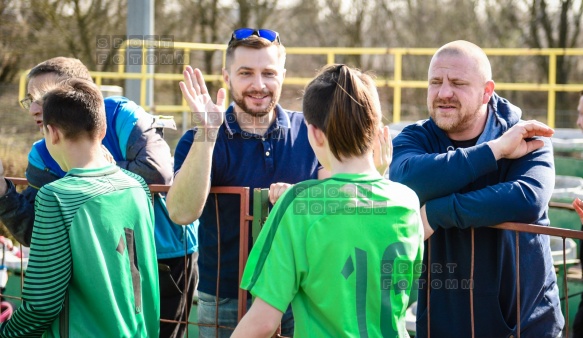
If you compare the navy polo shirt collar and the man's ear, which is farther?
→ the navy polo shirt collar

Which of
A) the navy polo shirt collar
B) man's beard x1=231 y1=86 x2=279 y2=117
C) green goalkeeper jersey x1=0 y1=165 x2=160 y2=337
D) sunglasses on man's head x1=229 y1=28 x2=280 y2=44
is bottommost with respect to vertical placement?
green goalkeeper jersey x1=0 y1=165 x2=160 y2=337

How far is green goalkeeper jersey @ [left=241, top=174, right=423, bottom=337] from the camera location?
240 centimetres

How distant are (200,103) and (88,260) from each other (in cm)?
78

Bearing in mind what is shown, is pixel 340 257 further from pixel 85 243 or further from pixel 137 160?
pixel 137 160

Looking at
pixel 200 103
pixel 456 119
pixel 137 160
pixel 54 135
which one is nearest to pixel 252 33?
pixel 200 103

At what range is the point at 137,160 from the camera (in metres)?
3.81

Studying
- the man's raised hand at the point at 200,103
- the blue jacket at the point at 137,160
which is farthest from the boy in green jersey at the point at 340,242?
the blue jacket at the point at 137,160

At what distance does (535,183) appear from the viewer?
3061mm

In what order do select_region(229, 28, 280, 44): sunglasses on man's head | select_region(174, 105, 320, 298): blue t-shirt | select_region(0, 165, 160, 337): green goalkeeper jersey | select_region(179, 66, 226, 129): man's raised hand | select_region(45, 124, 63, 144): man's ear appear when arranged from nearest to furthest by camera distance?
select_region(0, 165, 160, 337): green goalkeeper jersey, select_region(45, 124, 63, 144): man's ear, select_region(179, 66, 226, 129): man's raised hand, select_region(174, 105, 320, 298): blue t-shirt, select_region(229, 28, 280, 44): sunglasses on man's head

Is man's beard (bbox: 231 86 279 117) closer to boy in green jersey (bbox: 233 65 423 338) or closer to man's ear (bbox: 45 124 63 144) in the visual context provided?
man's ear (bbox: 45 124 63 144)

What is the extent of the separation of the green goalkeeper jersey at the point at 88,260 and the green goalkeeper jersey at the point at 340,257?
64cm

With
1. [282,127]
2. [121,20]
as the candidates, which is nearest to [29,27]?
[121,20]

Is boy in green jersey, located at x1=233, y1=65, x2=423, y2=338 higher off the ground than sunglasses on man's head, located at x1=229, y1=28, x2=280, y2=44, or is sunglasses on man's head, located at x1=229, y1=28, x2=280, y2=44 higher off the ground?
sunglasses on man's head, located at x1=229, y1=28, x2=280, y2=44

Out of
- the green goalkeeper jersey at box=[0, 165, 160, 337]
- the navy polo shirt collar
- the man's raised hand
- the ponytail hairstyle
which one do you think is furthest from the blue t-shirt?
the ponytail hairstyle
